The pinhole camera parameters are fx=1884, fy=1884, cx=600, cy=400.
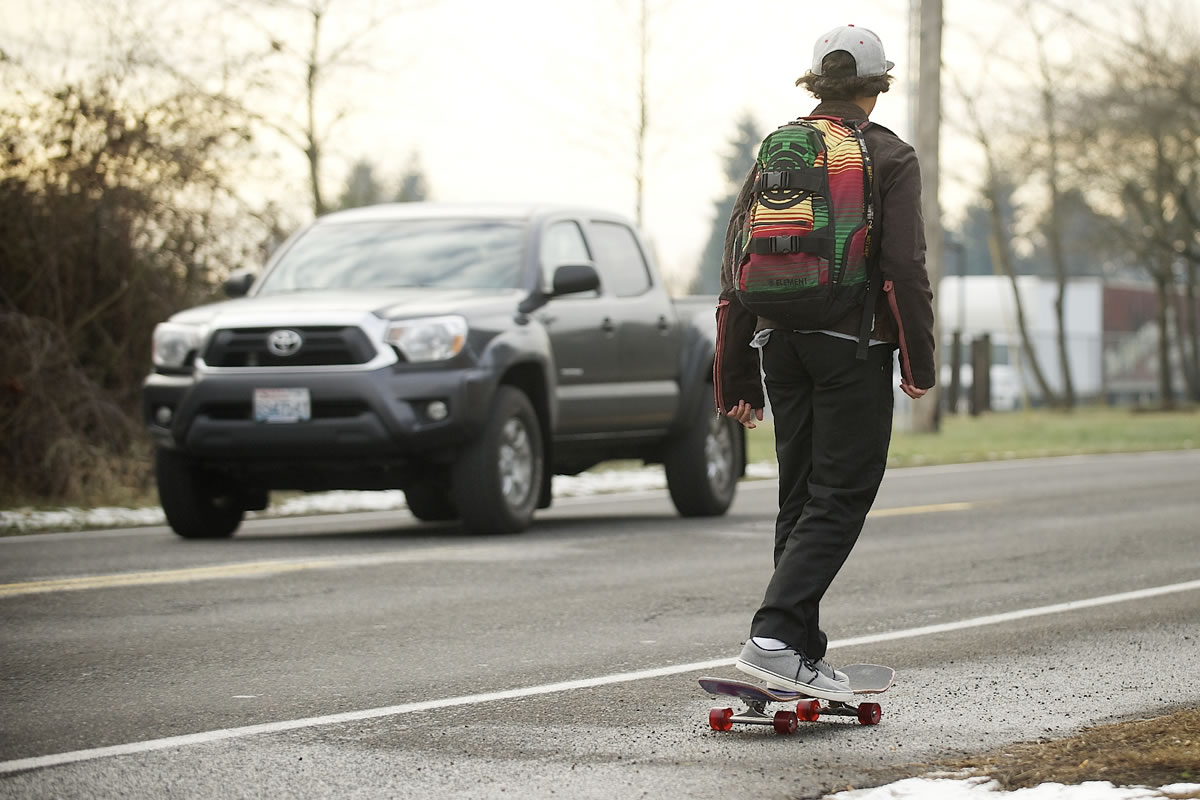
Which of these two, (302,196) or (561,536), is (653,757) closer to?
(561,536)

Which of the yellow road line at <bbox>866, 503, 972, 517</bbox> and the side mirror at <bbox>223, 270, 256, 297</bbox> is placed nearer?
the side mirror at <bbox>223, 270, 256, 297</bbox>

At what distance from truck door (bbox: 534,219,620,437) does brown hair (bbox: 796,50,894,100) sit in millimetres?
6248

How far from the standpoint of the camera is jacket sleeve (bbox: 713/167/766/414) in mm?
5395

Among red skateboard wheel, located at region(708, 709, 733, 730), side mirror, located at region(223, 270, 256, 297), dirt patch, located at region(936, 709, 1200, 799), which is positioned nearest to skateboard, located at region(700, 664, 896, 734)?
red skateboard wheel, located at region(708, 709, 733, 730)

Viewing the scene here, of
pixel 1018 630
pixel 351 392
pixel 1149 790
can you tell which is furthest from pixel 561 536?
pixel 1149 790

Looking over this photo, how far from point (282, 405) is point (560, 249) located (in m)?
2.47

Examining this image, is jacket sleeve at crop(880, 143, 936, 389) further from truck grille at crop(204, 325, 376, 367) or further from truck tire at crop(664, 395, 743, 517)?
truck tire at crop(664, 395, 743, 517)

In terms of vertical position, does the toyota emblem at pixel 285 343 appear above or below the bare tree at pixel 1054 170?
below

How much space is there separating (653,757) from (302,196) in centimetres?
1557

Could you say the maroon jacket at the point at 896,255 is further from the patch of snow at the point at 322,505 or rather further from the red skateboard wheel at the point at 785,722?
the patch of snow at the point at 322,505

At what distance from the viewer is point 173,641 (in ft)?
22.9

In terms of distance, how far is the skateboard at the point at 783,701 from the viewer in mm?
5098

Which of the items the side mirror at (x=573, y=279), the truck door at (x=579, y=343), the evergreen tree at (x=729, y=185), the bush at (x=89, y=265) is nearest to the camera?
the side mirror at (x=573, y=279)

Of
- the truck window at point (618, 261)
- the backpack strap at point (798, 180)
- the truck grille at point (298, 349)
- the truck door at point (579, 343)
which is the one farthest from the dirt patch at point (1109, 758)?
the truck window at point (618, 261)
